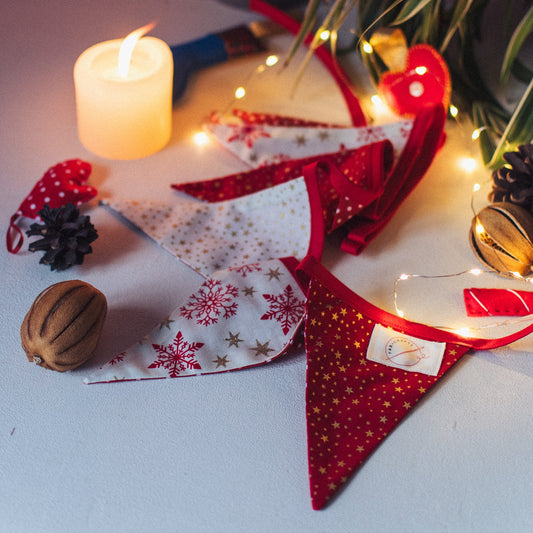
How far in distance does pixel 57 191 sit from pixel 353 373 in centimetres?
45

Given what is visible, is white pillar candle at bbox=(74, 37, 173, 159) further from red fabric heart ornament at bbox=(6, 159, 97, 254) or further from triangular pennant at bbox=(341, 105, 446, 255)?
triangular pennant at bbox=(341, 105, 446, 255)

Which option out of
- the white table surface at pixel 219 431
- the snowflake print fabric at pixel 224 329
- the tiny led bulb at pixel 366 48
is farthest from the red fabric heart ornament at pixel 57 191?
the tiny led bulb at pixel 366 48

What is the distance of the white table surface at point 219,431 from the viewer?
23.8 inches

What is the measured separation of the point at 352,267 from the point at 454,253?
0.14m

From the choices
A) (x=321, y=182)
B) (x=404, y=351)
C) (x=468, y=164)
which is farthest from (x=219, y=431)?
(x=468, y=164)

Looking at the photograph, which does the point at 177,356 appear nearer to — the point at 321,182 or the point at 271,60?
the point at 321,182

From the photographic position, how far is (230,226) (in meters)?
0.86

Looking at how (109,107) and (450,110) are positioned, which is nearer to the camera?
(109,107)

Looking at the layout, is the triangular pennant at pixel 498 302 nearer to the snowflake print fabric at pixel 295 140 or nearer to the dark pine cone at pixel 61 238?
the snowflake print fabric at pixel 295 140

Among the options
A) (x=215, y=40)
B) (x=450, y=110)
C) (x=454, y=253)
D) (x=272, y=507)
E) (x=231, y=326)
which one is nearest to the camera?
(x=272, y=507)

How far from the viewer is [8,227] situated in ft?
2.72

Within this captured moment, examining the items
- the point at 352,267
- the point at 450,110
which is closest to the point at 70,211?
the point at 352,267

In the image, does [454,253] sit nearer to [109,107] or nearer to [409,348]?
[409,348]

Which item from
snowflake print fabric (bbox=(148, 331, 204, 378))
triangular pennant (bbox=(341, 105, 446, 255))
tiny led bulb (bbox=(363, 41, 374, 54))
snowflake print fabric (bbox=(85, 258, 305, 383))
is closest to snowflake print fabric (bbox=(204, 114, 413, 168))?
triangular pennant (bbox=(341, 105, 446, 255))
